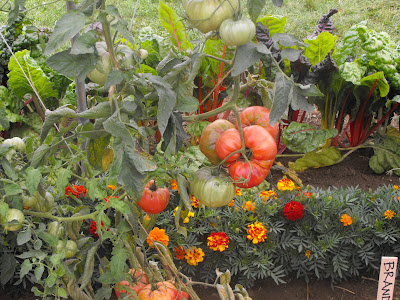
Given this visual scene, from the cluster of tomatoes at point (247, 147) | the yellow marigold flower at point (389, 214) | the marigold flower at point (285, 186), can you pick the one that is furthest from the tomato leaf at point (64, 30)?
the yellow marigold flower at point (389, 214)

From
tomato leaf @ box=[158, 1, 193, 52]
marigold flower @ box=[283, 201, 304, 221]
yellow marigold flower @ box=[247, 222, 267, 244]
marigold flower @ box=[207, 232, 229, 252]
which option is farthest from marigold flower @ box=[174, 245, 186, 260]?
tomato leaf @ box=[158, 1, 193, 52]

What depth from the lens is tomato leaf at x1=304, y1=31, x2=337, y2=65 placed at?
2502mm

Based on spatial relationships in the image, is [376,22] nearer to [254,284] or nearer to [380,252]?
[380,252]

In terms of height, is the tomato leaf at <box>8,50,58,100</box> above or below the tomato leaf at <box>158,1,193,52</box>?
below

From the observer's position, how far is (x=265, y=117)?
3.29 feet

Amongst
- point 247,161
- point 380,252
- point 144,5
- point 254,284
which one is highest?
point 247,161

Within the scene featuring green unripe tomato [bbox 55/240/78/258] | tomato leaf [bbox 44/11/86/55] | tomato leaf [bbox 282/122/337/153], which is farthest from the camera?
tomato leaf [bbox 282/122/337/153]

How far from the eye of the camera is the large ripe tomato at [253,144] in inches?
37.0

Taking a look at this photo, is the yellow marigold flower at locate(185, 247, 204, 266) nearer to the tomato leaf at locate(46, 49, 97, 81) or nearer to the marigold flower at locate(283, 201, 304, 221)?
the marigold flower at locate(283, 201, 304, 221)

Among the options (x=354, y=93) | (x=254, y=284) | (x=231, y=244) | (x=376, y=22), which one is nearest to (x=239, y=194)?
(x=231, y=244)

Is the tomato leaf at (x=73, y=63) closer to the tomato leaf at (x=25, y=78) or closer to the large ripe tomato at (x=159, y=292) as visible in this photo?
the large ripe tomato at (x=159, y=292)

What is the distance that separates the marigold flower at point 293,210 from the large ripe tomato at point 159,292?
2.70 ft

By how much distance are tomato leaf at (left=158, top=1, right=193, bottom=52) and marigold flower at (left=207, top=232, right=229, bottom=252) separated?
3.96ft

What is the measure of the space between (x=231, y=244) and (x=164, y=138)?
3.79ft
